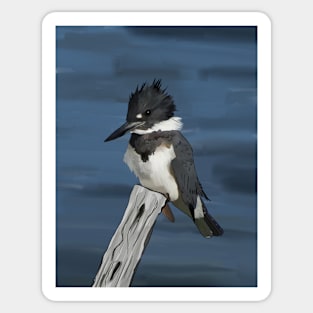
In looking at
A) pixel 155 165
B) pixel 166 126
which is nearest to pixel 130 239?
pixel 155 165

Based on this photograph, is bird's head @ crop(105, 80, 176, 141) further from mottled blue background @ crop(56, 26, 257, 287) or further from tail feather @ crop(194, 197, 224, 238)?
tail feather @ crop(194, 197, 224, 238)

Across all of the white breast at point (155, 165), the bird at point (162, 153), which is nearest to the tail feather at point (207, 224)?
the bird at point (162, 153)

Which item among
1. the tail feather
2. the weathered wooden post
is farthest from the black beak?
the tail feather

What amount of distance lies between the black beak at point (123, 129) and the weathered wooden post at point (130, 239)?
14 centimetres

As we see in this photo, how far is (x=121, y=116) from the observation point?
1564 millimetres

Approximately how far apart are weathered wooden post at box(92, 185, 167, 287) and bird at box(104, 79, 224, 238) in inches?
1.1

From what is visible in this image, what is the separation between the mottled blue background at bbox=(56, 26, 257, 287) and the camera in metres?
1.57

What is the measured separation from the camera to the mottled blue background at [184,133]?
1565 millimetres

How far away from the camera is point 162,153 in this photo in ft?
5.14

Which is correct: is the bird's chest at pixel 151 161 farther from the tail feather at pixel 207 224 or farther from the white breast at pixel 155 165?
the tail feather at pixel 207 224
